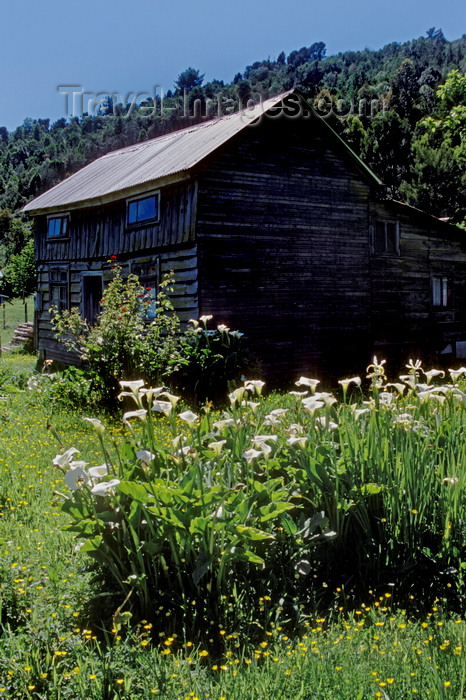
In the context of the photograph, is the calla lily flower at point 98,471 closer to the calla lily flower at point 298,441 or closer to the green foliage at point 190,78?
the calla lily flower at point 298,441

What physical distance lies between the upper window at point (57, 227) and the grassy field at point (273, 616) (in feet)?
49.4

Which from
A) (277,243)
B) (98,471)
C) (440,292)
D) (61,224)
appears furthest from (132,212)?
(98,471)

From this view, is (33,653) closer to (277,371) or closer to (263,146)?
(277,371)

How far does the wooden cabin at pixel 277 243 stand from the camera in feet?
44.4

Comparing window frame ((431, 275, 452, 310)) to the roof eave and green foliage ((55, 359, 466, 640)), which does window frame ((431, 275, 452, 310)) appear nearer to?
the roof eave

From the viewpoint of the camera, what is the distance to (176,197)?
45.3 feet

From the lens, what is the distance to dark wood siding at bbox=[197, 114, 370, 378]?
13500 mm

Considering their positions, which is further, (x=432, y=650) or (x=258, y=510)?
(x=258, y=510)

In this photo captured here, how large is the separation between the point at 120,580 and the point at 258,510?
903 mm

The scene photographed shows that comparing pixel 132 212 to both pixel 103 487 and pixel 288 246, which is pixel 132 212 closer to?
pixel 288 246

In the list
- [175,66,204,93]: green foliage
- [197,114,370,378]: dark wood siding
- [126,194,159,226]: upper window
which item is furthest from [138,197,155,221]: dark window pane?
[175,66,204,93]: green foliage

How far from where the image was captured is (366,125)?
4075 centimetres

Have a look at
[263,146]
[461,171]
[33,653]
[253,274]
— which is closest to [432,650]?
[33,653]

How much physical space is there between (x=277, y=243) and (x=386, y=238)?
4.32 meters
